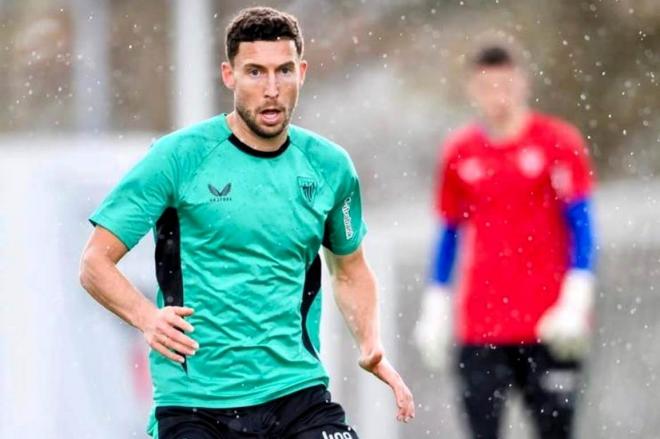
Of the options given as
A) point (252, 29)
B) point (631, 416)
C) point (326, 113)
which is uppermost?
point (326, 113)

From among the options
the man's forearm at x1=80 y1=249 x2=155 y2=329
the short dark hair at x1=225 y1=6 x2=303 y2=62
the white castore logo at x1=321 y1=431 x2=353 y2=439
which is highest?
the short dark hair at x1=225 y1=6 x2=303 y2=62

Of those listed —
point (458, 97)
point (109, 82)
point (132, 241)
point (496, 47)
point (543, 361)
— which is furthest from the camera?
point (458, 97)

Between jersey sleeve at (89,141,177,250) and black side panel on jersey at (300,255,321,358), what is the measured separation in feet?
1.86

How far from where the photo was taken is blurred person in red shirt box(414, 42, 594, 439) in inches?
384

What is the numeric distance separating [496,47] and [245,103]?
3.70 meters

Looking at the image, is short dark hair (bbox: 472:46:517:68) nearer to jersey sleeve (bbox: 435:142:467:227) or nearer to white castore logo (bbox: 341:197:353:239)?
jersey sleeve (bbox: 435:142:467:227)

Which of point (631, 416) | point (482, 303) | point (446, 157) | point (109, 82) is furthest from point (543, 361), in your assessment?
point (109, 82)

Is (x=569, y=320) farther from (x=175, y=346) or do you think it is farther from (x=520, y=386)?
(x=175, y=346)

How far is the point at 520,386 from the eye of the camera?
32.3 ft

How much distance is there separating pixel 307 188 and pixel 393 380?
0.70m

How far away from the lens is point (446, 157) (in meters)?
10.2

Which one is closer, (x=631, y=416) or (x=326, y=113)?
(x=631, y=416)

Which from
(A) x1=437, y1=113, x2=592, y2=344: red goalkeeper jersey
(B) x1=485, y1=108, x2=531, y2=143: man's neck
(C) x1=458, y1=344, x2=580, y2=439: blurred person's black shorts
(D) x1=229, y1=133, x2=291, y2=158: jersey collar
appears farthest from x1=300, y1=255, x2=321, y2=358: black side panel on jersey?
(B) x1=485, y1=108, x2=531, y2=143: man's neck

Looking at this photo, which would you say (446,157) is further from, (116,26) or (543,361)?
(116,26)
